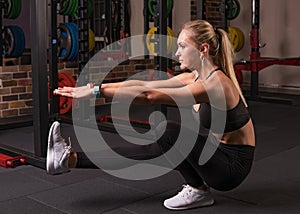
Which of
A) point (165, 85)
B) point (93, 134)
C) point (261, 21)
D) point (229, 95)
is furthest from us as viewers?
point (261, 21)

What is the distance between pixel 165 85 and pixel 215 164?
1.36 feet

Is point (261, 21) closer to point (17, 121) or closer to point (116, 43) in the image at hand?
point (116, 43)

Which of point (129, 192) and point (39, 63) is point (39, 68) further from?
point (129, 192)

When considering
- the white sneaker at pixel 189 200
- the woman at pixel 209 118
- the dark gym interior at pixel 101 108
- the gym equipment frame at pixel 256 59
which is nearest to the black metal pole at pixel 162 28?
the dark gym interior at pixel 101 108

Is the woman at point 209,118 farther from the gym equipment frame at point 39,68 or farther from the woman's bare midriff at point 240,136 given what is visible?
the gym equipment frame at point 39,68

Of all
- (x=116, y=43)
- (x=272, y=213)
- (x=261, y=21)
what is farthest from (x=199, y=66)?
(x=261, y=21)

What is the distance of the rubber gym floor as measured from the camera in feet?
6.64

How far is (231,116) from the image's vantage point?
187 cm

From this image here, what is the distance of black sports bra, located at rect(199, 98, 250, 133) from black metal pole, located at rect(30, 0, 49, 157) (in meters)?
0.93

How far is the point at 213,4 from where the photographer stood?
21.0 feet

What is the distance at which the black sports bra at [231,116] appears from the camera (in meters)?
1.87

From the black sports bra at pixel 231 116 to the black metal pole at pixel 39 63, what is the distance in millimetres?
930

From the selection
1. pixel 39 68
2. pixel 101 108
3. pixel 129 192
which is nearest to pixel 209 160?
pixel 129 192

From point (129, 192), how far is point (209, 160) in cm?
53
